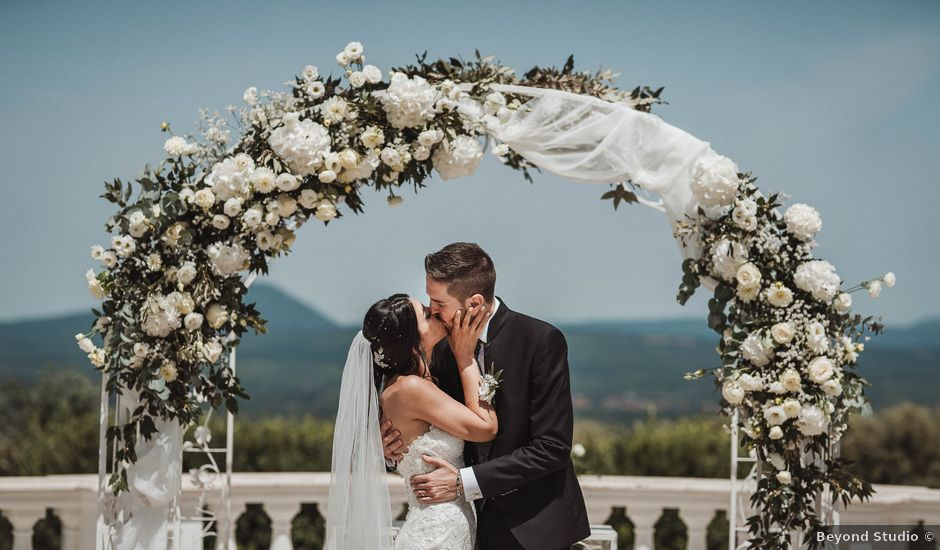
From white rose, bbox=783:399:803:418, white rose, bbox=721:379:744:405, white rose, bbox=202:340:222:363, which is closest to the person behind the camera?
white rose, bbox=783:399:803:418

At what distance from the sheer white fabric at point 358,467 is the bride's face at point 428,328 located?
252 millimetres

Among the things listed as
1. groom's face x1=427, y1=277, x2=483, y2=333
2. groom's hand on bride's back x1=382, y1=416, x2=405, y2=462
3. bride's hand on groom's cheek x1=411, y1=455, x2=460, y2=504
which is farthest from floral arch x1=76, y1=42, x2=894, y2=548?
bride's hand on groom's cheek x1=411, y1=455, x2=460, y2=504

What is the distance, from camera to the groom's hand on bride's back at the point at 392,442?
385cm

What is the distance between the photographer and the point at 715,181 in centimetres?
429

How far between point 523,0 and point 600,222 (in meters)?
5.08

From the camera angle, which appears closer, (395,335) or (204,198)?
(395,335)

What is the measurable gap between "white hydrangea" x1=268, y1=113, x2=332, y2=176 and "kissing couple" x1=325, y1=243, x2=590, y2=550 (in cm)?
103

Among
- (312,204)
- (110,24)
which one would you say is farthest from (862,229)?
(312,204)

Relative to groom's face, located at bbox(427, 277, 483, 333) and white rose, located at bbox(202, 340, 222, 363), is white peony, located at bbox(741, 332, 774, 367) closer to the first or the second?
groom's face, located at bbox(427, 277, 483, 333)

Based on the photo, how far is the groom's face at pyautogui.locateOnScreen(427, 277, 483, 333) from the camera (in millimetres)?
3625

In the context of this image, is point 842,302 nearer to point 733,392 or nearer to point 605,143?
point 733,392

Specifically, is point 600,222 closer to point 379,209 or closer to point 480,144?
point 379,209

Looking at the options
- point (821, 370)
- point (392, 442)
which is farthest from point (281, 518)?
point (821, 370)

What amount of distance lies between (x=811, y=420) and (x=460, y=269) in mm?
1788
